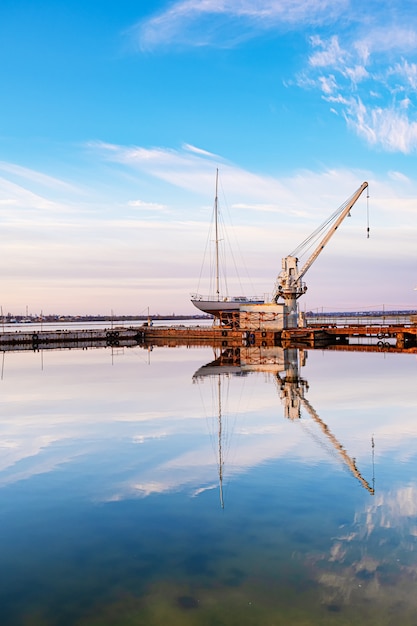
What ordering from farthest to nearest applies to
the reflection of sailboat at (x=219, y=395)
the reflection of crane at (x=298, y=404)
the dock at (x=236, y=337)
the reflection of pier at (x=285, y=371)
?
1. the dock at (x=236, y=337)
2. the reflection of pier at (x=285, y=371)
3. the reflection of sailboat at (x=219, y=395)
4. the reflection of crane at (x=298, y=404)

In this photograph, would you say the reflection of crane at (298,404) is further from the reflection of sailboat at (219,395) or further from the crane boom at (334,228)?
the crane boom at (334,228)

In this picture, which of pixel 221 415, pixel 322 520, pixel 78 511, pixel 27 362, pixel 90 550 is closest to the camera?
pixel 90 550

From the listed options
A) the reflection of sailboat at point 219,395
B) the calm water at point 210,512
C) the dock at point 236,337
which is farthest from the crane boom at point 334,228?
the calm water at point 210,512

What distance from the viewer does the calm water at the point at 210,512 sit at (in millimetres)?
8727

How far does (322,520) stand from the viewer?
38.8ft

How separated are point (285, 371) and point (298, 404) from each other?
45.8 ft

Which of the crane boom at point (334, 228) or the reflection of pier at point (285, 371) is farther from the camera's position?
the crane boom at point (334, 228)

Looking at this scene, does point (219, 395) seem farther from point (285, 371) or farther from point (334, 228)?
point (334, 228)

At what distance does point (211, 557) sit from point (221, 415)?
545 inches

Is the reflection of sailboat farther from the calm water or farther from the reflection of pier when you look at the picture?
the calm water

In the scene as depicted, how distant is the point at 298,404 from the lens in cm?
2602

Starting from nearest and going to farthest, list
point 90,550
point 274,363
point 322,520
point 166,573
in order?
point 166,573 → point 90,550 → point 322,520 → point 274,363

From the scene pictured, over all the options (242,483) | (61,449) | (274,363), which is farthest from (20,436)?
(274,363)

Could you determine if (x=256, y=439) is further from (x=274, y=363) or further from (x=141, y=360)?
(x=141, y=360)
